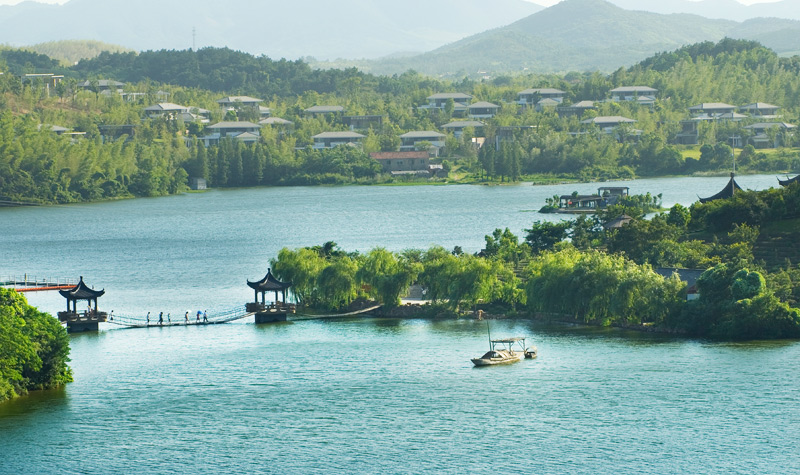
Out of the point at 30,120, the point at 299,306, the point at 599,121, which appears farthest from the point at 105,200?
the point at 299,306

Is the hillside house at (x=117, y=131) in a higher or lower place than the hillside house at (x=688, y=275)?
higher

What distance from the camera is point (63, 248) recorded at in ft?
251

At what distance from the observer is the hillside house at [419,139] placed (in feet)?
424

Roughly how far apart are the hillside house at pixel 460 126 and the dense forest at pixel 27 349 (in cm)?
9635

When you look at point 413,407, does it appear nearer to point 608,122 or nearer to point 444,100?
point 608,122

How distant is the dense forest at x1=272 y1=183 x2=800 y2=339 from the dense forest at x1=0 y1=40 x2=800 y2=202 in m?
56.7

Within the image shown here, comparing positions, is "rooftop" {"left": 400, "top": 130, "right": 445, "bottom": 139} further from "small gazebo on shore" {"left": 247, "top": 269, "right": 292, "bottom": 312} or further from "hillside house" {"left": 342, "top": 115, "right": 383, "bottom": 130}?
"small gazebo on shore" {"left": 247, "top": 269, "right": 292, "bottom": 312}

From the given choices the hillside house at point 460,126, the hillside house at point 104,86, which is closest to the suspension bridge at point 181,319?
the hillside house at point 460,126

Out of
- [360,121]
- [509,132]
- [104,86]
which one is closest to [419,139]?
[509,132]

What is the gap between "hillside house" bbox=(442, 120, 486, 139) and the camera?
446 feet

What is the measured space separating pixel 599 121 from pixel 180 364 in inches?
3616

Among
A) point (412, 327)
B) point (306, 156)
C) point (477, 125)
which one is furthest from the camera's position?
point (477, 125)

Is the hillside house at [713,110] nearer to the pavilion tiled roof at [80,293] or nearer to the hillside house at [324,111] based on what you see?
the hillside house at [324,111]

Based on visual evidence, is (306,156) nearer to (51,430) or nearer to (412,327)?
(412,327)
